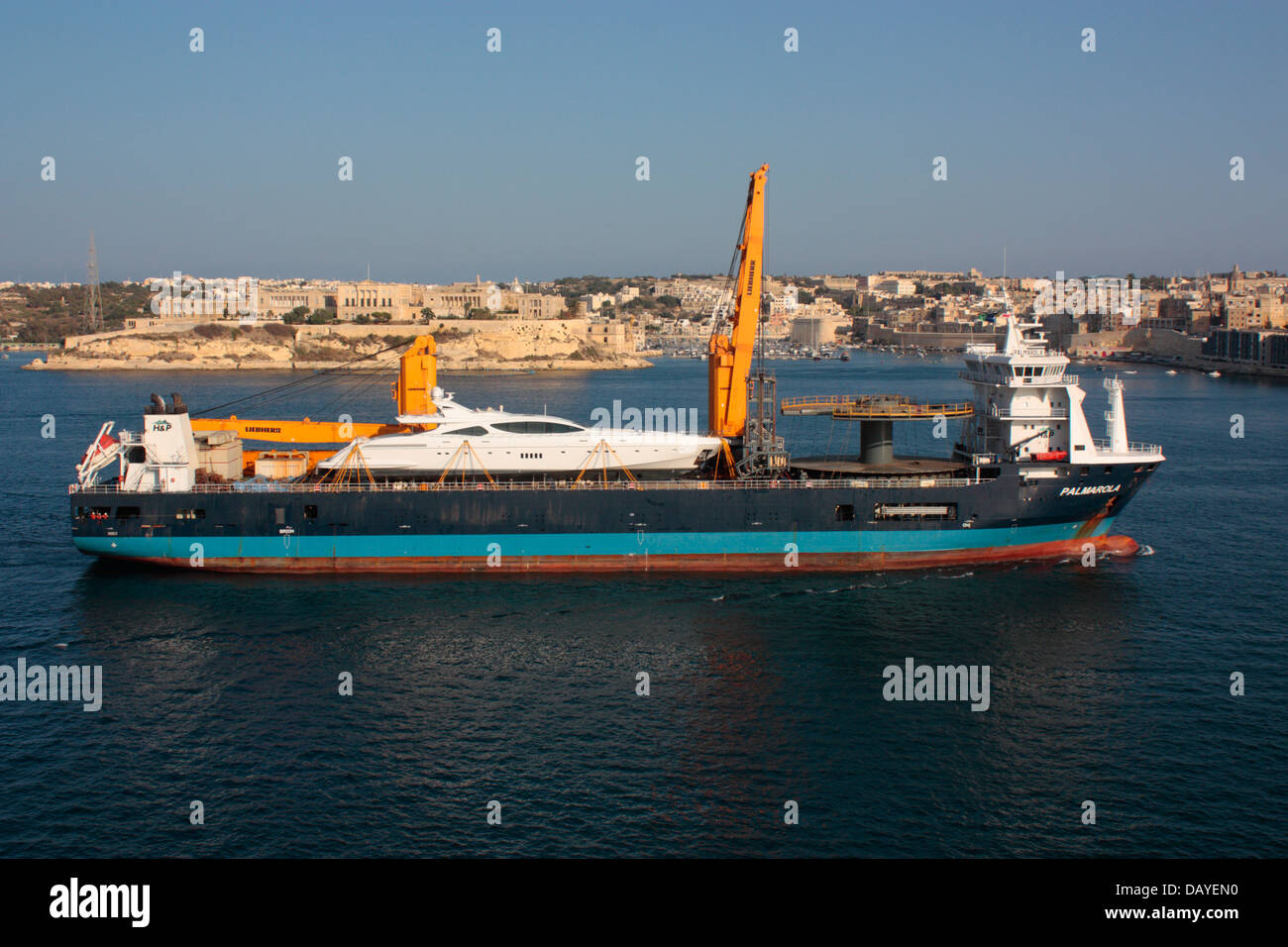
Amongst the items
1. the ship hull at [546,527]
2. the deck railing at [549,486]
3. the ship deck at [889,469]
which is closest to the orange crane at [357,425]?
the deck railing at [549,486]

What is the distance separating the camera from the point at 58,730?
19484 mm

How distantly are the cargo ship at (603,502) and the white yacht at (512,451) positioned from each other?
0.06 m

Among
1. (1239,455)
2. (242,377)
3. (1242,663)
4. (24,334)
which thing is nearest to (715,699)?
(1242,663)

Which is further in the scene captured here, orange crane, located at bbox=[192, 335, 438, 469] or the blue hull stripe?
orange crane, located at bbox=[192, 335, 438, 469]

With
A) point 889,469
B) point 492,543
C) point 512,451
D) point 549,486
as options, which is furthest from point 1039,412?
point 492,543

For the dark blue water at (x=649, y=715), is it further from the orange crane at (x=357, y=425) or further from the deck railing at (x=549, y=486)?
the orange crane at (x=357, y=425)

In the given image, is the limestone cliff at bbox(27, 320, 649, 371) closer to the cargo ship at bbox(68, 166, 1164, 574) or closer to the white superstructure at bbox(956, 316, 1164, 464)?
the cargo ship at bbox(68, 166, 1164, 574)

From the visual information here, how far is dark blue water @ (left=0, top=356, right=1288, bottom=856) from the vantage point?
16.1 meters

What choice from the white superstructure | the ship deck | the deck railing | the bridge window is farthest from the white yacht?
the white superstructure

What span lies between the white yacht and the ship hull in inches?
58.4

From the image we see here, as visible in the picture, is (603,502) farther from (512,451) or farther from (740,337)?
(740,337)

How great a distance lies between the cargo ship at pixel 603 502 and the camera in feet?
99.0

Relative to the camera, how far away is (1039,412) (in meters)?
32.1
